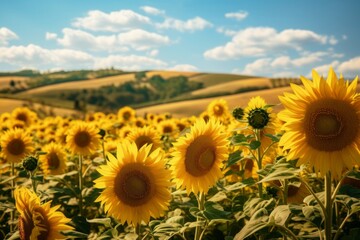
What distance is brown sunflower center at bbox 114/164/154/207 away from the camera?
3738mm

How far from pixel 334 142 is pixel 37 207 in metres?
2.75

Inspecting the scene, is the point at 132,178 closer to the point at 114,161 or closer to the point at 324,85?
the point at 114,161

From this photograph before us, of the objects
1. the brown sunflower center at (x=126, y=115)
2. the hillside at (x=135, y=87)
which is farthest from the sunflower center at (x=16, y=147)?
the hillside at (x=135, y=87)

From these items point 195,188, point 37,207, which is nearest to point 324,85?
point 195,188

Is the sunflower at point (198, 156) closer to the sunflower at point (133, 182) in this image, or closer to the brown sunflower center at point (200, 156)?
the brown sunflower center at point (200, 156)

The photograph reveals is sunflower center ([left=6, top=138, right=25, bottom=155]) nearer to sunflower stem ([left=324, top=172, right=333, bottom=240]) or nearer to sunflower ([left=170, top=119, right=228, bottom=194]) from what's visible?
sunflower ([left=170, top=119, right=228, bottom=194])

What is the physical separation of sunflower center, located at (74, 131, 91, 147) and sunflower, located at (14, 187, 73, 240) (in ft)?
12.4

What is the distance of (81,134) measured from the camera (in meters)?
7.48

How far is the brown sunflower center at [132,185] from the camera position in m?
3.74

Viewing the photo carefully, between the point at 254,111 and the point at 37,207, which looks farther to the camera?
the point at 254,111

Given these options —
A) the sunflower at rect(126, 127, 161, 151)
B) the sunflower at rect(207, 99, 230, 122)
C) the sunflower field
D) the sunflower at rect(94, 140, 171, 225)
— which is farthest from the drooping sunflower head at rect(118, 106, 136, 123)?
the sunflower at rect(94, 140, 171, 225)

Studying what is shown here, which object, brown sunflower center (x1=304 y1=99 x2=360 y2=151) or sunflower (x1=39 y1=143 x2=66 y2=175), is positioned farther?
sunflower (x1=39 y1=143 x2=66 y2=175)

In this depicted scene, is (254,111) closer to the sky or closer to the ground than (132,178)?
closer to the sky

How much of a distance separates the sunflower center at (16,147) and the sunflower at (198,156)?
15.2 ft
